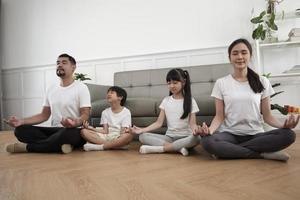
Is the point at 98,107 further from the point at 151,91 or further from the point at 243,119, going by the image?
the point at 243,119

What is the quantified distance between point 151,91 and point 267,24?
1572 mm

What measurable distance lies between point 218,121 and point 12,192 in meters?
1.18

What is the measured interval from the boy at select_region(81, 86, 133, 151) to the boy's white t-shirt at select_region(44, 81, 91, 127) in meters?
0.16

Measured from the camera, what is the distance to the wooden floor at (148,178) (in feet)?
2.93

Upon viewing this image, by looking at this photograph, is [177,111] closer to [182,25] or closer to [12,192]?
[12,192]

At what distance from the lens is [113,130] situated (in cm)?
208

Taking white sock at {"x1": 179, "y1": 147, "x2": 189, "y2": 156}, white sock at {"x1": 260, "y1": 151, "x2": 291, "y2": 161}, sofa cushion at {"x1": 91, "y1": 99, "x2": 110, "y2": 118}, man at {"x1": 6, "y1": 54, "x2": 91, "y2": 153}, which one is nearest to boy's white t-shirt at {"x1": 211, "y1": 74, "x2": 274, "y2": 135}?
white sock at {"x1": 260, "y1": 151, "x2": 291, "y2": 161}

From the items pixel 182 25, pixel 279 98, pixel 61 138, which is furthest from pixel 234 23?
pixel 61 138

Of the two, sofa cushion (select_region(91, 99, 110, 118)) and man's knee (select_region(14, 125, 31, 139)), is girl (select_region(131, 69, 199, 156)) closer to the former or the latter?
sofa cushion (select_region(91, 99, 110, 118))

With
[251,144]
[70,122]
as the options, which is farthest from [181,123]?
[70,122]

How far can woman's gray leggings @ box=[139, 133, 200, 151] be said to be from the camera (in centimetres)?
166

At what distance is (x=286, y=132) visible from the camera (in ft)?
4.54

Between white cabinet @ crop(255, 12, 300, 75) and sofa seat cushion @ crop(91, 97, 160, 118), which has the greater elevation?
white cabinet @ crop(255, 12, 300, 75)

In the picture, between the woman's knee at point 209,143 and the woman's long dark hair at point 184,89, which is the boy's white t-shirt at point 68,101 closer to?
the woman's long dark hair at point 184,89
